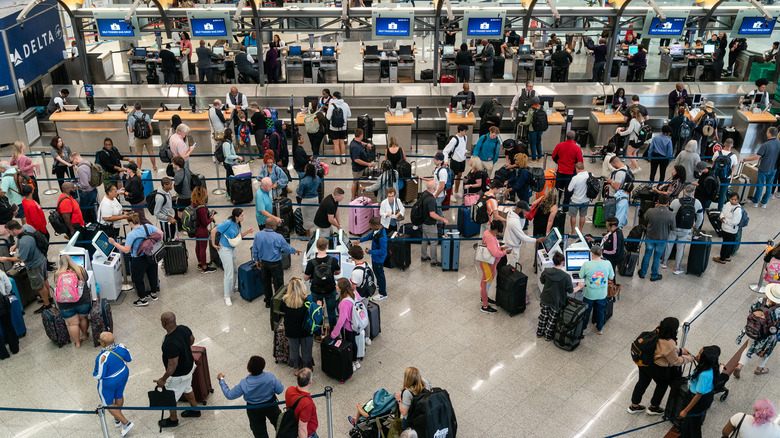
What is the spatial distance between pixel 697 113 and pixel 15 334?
1341 centimetres

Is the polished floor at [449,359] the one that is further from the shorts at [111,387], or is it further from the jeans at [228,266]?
the shorts at [111,387]

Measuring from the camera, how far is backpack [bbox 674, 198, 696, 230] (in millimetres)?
10180

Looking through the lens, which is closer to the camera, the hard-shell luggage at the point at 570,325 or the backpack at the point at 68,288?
the backpack at the point at 68,288

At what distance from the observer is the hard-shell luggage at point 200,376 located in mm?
7762

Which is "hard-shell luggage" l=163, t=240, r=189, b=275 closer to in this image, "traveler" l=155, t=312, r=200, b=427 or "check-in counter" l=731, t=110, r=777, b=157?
"traveler" l=155, t=312, r=200, b=427

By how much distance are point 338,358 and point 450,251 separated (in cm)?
314

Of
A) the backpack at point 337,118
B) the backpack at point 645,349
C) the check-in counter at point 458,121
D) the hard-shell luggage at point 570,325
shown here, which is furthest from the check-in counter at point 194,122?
the backpack at point 645,349

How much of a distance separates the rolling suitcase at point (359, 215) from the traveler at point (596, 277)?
3.96 metres

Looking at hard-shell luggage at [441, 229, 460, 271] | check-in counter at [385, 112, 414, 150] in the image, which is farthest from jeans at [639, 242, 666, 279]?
check-in counter at [385, 112, 414, 150]

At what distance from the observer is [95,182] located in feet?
36.6

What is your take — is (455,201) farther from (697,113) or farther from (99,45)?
(99,45)

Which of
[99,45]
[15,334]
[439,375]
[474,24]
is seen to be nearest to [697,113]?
[474,24]

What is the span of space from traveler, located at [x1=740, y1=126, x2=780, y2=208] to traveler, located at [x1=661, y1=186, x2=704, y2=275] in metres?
2.51

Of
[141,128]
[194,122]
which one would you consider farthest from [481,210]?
[194,122]
